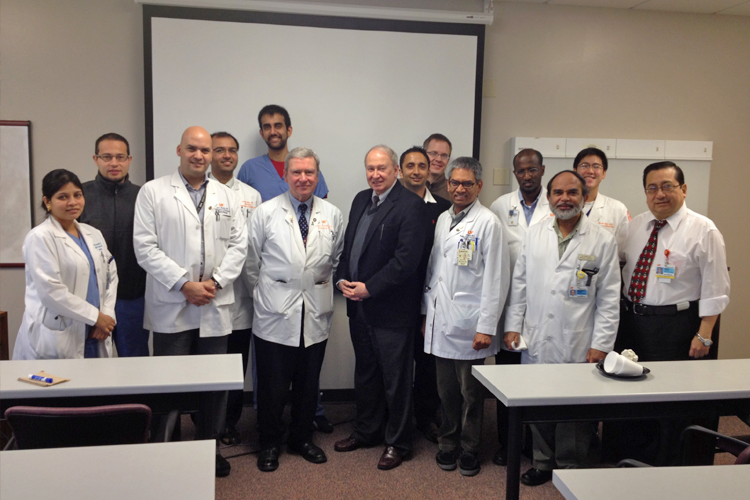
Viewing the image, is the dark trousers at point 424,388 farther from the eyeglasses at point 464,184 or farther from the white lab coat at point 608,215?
the white lab coat at point 608,215

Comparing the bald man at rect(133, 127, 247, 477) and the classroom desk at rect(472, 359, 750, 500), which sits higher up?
the bald man at rect(133, 127, 247, 477)

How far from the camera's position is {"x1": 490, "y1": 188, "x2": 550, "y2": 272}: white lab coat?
9.98ft

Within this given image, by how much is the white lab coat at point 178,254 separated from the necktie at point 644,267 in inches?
81.6

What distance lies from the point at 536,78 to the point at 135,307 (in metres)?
3.29

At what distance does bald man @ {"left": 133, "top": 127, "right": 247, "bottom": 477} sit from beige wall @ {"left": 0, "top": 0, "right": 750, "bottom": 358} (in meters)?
1.16

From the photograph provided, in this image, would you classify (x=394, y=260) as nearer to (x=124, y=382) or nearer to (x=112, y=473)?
(x=124, y=382)

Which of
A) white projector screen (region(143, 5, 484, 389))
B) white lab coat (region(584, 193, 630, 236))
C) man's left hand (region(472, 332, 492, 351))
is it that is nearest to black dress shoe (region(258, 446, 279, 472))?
white projector screen (region(143, 5, 484, 389))

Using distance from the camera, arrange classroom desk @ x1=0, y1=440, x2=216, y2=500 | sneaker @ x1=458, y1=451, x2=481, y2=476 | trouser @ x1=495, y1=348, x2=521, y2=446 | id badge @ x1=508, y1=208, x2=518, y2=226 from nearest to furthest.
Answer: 1. classroom desk @ x1=0, y1=440, x2=216, y2=500
2. sneaker @ x1=458, y1=451, x2=481, y2=476
3. trouser @ x1=495, y1=348, x2=521, y2=446
4. id badge @ x1=508, y1=208, x2=518, y2=226

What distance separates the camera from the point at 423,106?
3.88 meters

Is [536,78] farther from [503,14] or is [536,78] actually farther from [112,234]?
[112,234]

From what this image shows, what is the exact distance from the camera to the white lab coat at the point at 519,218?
3043mm

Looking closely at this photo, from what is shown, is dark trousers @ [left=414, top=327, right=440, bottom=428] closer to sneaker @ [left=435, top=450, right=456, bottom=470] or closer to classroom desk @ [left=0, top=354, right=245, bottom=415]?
sneaker @ [left=435, top=450, right=456, bottom=470]

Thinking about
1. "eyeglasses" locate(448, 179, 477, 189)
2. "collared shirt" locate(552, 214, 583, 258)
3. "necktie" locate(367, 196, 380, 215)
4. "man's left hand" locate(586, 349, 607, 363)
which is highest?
"eyeglasses" locate(448, 179, 477, 189)

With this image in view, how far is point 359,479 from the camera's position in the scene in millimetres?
2703
